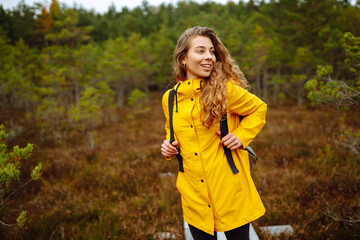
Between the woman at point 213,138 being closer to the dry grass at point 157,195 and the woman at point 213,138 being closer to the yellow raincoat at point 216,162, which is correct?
the yellow raincoat at point 216,162

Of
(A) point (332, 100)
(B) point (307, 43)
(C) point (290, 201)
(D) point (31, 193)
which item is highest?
(B) point (307, 43)

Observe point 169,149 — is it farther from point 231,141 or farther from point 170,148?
point 231,141

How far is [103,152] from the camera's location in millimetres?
8633

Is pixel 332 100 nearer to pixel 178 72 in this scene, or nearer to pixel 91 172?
pixel 178 72

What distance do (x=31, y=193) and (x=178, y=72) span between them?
5250 millimetres

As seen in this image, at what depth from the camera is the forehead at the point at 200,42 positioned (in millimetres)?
1697

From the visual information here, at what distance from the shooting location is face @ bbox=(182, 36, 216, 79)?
1678 mm

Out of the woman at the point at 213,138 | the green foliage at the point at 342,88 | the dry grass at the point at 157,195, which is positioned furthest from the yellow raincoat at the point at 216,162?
the green foliage at the point at 342,88

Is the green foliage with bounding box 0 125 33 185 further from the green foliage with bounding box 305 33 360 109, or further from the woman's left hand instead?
the green foliage with bounding box 305 33 360 109

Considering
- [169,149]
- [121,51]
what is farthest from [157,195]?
[121,51]

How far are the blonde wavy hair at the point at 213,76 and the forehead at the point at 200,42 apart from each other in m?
0.03

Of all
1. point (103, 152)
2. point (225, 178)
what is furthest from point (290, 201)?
point (103, 152)

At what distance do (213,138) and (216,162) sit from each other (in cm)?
19

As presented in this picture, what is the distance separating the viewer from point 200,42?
1.70 m
